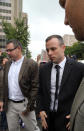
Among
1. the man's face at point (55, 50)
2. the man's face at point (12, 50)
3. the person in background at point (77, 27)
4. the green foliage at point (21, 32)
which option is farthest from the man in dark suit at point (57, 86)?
the green foliage at point (21, 32)

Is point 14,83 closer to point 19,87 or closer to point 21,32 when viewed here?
point 19,87

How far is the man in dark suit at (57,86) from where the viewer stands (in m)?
1.93

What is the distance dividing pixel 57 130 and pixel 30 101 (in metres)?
0.77

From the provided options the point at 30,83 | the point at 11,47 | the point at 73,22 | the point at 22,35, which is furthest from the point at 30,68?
the point at 22,35

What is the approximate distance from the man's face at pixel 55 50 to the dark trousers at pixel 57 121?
1.99 feet

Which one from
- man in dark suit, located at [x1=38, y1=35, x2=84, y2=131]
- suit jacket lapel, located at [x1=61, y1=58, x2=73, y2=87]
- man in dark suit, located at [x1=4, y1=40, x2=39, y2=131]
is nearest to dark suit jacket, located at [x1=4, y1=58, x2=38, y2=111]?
man in dark suit, located at [x1=4, y1=40, x2=39, y2=131]

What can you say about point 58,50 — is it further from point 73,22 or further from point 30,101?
point 73,22

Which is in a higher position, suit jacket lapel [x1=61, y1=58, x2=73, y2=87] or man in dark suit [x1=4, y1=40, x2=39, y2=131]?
suit jacket lapel [x1=61, y1=58, x2=73, y2=87]

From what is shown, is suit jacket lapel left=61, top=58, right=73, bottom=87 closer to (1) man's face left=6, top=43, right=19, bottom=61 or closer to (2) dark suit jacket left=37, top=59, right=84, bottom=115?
(2) dark suit jacket left=37, top=59, right=84, bottom=115

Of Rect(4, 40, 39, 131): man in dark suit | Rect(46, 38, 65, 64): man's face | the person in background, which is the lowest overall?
Rect(4, 40, 39, 131): man in dark suit

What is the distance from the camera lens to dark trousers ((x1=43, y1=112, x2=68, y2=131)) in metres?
1.97

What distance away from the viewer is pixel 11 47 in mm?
2754

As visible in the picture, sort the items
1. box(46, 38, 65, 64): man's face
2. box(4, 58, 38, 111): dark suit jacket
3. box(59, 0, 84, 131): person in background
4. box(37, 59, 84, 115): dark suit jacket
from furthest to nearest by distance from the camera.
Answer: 1. box(4, 58, 38, 111): dark suit jacket
2. box(46, 38, 65, 64): man's face
3. box(37, 59, 84, 115): dark suit jacket
4. box(59, 0, 84, 131): person in background

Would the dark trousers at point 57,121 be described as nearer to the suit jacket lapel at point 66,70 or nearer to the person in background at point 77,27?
the suit jacket lapel at point 66,70
